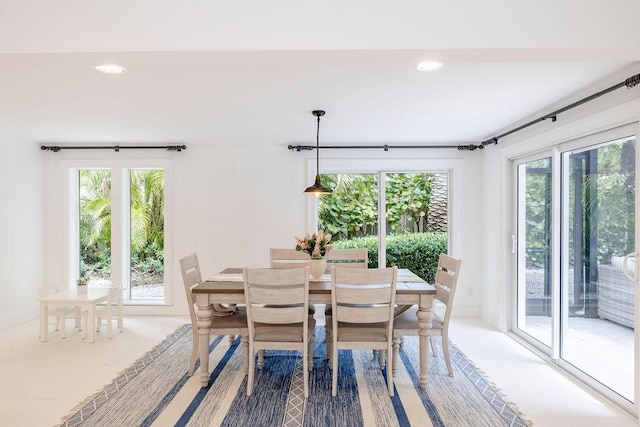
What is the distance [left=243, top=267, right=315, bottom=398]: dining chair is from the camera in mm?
2658

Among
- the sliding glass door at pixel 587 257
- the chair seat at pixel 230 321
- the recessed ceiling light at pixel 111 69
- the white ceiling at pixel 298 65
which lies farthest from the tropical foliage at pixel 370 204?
the recessed ceiling light at pixel 111 69

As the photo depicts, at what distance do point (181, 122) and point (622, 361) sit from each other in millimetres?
4345

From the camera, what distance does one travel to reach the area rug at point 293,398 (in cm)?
244

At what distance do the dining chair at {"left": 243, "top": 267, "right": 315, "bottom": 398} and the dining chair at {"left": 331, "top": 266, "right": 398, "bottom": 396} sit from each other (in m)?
0.22

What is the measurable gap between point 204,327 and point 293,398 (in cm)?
86

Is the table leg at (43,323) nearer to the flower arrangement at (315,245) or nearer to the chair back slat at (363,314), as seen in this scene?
the flower arrangement at (315,245)

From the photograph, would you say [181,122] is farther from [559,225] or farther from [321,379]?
[559,225]

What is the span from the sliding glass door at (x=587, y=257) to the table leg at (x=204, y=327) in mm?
2979

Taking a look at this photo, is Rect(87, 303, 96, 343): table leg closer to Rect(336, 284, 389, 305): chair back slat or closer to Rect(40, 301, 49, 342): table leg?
Rect(40, 301, 49, 342): table leg

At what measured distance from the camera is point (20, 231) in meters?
4.62

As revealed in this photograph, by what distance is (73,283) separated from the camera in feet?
16.5

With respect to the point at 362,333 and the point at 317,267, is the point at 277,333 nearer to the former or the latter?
the point at 362,333

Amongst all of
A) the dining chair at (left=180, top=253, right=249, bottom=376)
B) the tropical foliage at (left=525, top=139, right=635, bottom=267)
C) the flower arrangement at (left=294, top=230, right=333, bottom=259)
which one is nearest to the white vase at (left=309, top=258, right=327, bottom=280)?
the flower arrangement at (left=294, top=230, right=333, bottom=259)

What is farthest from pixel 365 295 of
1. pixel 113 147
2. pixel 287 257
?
pixel 113 147
